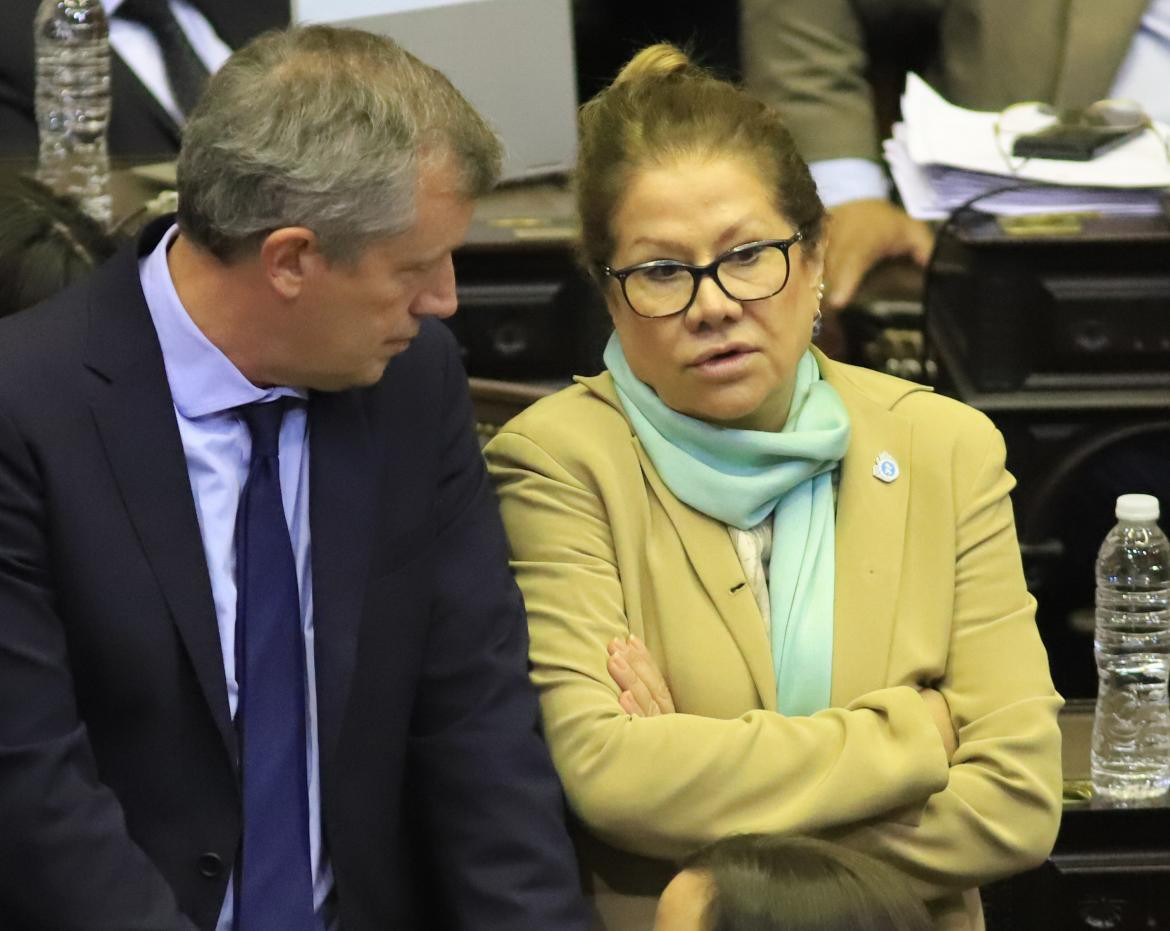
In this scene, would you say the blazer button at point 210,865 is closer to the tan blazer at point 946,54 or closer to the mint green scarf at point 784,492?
the mint green scarf at point 784,492

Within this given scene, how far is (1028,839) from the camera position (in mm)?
2098

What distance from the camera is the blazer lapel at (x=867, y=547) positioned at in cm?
215

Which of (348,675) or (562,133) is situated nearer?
(348,675)

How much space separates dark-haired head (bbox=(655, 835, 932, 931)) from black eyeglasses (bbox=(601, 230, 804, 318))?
0.65m

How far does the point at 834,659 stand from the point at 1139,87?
5.76 ft

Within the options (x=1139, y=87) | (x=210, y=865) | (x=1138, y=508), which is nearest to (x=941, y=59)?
(x=1139, y=87)

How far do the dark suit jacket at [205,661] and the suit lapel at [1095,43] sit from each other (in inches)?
67.6

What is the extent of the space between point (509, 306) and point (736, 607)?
91 cm

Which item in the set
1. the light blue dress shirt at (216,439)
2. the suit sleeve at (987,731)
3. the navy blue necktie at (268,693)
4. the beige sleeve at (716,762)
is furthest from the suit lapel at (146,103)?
the suit sleeve at (987,731)

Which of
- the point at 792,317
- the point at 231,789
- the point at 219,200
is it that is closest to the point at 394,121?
the point at 219,200

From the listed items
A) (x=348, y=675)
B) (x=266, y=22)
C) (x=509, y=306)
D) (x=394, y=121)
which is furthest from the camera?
(x=266, y=22)

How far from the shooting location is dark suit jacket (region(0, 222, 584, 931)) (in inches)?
73.9

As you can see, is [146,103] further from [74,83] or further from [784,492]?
[784,492]

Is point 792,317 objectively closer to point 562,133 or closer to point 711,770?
point 711,770
